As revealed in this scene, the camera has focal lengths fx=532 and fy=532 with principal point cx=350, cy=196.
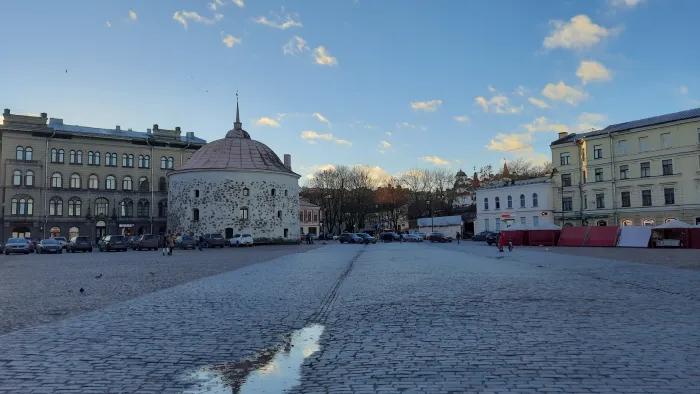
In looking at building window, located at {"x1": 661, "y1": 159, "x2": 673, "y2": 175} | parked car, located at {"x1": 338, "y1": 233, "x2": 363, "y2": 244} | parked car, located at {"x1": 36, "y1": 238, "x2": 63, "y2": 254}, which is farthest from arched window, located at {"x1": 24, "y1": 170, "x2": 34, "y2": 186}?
building window, located at {"x1": 661, "y1": 159, "x2": 673, "y2": 175}

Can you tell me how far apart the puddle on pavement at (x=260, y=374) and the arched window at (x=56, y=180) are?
7401cm

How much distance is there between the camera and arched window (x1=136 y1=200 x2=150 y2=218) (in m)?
76.6

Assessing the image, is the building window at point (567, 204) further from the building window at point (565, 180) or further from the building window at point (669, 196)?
the building window at point (669, 196)

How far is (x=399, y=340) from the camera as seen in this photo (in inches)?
280

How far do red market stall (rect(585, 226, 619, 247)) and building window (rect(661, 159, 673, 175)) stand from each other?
14430 millimetres

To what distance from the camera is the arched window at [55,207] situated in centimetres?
→ 6931

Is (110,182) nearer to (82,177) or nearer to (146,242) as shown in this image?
(82,177)

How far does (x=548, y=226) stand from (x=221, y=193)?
39.0 m

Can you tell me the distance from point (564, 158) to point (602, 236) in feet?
70.8

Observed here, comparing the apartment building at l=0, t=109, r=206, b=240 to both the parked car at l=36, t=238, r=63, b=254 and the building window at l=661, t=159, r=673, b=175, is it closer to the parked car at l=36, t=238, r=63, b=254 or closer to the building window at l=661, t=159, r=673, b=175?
the parked car at l=36, t=238, r=63, b=254

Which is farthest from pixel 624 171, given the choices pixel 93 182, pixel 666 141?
pixel 93 182

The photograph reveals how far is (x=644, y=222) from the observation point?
5481 cm

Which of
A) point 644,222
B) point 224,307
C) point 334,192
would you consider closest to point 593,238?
point 644,222

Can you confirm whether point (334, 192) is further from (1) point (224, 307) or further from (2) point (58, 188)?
(1) point (224, 307)
